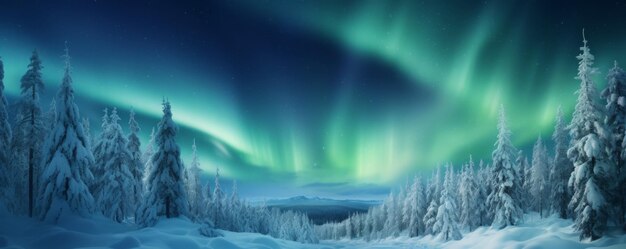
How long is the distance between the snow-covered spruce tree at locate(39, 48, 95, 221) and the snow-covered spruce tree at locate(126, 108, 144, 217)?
→ 38.4 ft

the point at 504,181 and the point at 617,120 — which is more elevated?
the point at 617,120

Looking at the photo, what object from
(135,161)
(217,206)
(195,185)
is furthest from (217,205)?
(135,161)

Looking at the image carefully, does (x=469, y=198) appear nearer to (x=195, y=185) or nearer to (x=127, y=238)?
(x=195, y=185)

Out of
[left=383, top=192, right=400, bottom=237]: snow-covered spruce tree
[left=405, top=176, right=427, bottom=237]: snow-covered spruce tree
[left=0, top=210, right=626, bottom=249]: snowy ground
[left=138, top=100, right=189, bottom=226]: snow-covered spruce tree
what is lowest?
[left=383, top=192, right=400, bottom=237]: snow-covered spruce tree

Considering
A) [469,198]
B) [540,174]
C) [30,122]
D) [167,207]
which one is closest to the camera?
[167,207]

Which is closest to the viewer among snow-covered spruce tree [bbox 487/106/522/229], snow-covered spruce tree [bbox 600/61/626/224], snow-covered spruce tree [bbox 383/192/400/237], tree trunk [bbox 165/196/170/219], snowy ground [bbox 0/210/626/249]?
snowy ground [bbox 0/210/626/249]

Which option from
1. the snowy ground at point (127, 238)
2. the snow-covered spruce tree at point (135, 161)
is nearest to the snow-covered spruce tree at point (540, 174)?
the snowy ground at point (127, 238)

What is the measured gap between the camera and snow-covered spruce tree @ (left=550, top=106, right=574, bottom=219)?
45594mm

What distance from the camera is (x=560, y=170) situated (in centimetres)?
4709

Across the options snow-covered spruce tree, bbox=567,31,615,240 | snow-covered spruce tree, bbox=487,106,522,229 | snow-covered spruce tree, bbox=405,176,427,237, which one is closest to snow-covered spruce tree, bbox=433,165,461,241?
snow-covered spruce tree, bbox=487,106,522,229

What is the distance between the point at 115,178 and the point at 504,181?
45.0m

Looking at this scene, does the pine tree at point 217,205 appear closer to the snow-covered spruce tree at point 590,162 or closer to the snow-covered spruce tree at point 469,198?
the snow-covered spruce tree at point 469,198

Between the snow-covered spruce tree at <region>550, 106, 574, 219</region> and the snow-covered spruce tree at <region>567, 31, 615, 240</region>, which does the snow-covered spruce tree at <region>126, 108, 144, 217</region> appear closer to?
the snow-covered spruce tree at <region>567, 31, 615, 240</region>

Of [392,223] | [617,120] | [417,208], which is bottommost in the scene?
[392,223]
